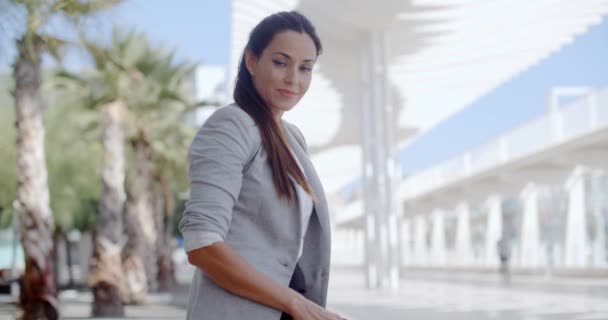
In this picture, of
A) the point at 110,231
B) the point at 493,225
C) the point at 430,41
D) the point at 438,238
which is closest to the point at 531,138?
the point at 430,41

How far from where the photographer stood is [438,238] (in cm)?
6053

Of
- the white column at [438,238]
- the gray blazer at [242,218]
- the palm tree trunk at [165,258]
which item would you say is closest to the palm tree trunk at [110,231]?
the palm tree trunk at [165,258]

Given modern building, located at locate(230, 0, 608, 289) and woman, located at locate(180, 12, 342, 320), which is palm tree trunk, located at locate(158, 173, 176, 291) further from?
woman, located at locate(180, 12, 342, 320)

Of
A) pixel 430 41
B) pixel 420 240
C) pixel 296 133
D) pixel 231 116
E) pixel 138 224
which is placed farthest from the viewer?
pixel 420 240

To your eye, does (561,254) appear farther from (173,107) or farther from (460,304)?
(460,304)

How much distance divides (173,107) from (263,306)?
26.0m

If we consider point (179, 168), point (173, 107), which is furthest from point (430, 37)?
point (179, 168)

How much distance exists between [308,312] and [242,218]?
23 cm

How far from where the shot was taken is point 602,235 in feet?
→ 112

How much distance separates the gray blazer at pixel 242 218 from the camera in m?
1.72

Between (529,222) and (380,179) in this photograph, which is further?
(529,222)

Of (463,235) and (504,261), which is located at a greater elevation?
(504,261)

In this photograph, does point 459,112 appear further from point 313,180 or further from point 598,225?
point 313,180

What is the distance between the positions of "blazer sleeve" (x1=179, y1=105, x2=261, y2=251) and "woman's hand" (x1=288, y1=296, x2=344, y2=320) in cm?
19
